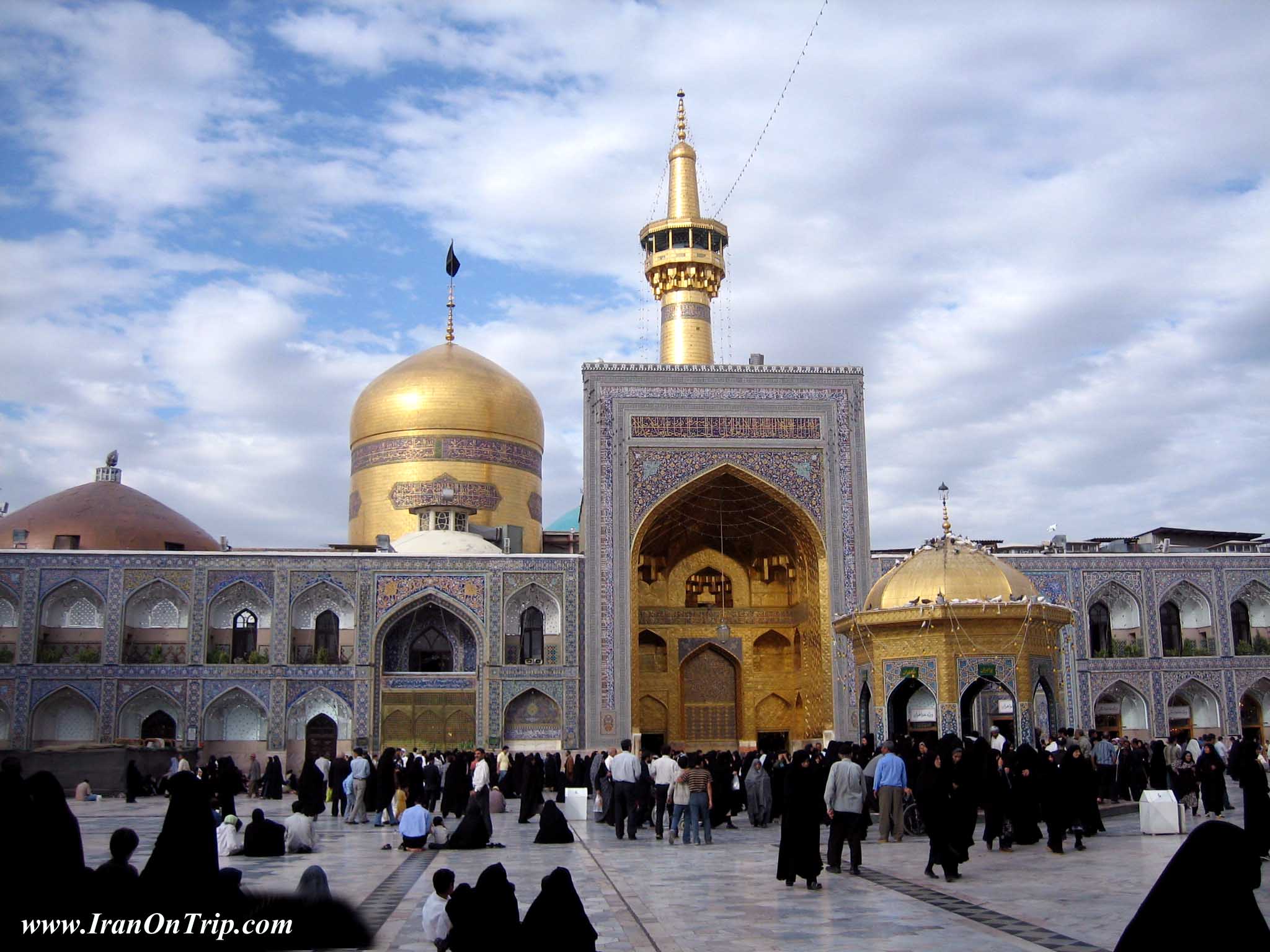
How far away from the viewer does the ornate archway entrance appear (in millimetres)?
24984

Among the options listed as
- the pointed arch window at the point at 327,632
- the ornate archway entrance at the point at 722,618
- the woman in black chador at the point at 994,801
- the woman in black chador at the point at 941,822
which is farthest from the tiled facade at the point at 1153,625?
the woman in black chador at the point at 941,822

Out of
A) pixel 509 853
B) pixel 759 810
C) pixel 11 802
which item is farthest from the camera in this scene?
pixel 759 810

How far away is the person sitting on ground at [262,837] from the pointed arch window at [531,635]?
548 inches

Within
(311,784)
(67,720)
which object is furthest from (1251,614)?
(67,720)

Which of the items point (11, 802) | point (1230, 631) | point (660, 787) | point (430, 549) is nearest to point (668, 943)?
point (11, 802)

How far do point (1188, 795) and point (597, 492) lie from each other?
12.6 m

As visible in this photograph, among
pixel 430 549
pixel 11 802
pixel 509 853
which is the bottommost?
pixel 509 853

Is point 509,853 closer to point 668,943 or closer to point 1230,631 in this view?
point 668,943

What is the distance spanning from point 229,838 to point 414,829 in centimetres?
148

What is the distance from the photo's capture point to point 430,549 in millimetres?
26422

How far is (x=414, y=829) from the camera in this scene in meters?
10.8

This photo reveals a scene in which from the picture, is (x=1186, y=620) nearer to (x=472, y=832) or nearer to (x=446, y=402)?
(x=446, y=402)

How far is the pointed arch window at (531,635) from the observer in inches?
952

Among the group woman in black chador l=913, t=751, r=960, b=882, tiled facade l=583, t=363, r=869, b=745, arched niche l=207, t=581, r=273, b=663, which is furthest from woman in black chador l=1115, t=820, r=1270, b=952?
arched niche l=207, t=581, r=273, b=663
